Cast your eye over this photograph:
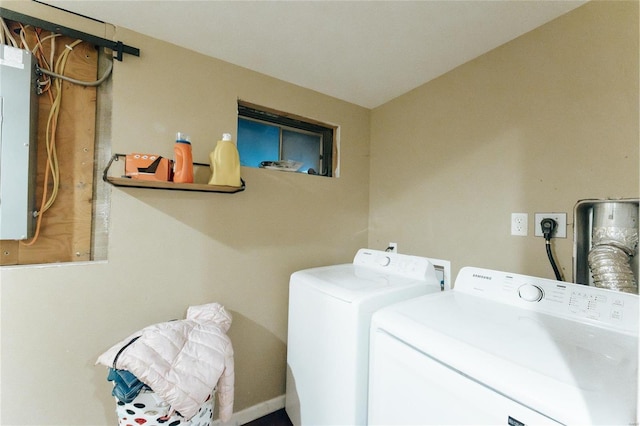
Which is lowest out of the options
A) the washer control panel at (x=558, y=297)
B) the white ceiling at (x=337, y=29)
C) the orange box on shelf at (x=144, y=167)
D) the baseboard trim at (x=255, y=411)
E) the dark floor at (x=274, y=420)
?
the dark floor at (x=274, y=420)

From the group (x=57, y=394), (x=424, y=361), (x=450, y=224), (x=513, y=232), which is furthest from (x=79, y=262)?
(x=513, y=232)

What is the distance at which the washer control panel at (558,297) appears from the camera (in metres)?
0.90

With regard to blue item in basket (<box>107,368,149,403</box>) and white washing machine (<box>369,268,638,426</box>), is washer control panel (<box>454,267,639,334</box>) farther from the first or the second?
blue item in basket (<box>107,368,149,403</box>)

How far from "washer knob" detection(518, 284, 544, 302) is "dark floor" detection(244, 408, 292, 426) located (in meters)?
1.60

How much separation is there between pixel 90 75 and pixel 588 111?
2.41 meters

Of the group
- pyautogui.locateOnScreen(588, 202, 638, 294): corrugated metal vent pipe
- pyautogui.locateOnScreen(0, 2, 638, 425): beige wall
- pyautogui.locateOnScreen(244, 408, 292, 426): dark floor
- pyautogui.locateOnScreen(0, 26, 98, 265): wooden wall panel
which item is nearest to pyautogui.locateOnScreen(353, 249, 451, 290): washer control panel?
pyautogui.locateOnScreen(0, 2, 638, 425): beige wall

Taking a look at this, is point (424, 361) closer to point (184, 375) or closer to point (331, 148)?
point (184, 375)

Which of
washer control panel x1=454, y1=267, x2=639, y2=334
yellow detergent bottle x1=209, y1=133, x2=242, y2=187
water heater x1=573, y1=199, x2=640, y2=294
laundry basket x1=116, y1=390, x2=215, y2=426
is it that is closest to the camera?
washer control panel x1=454, y1=267, x2=639, y2=334

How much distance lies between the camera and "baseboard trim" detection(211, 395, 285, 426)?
5.46 ft

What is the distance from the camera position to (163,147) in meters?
1.48

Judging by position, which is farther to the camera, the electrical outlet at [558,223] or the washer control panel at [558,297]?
the electrical outlet at [558,223]

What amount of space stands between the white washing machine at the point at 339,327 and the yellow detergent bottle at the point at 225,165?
0.72 metres

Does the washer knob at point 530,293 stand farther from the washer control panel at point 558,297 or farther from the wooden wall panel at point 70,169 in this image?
the wooden wall panel at point 70,169

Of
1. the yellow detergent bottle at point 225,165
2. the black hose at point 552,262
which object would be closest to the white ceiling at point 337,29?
the yellow detergent bottle at point 225,165
